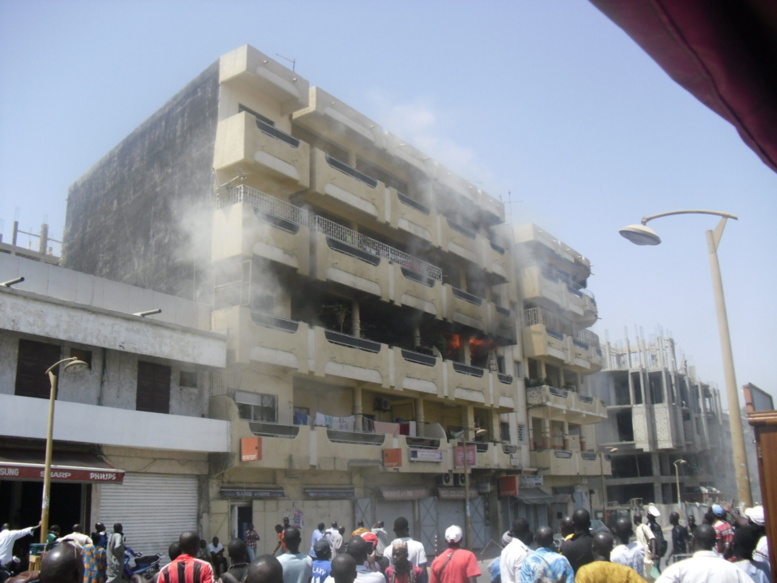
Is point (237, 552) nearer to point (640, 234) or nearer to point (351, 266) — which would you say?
point (640, 234)

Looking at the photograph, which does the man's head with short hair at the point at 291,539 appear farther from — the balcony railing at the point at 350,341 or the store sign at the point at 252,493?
the balcony railing at the point at 350,341

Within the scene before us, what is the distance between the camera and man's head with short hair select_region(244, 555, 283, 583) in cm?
456

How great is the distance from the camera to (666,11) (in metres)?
1.37

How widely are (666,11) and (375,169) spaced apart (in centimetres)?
2892

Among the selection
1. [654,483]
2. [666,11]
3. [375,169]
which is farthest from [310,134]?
[654,483]

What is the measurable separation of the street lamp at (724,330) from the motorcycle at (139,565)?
11.8 m

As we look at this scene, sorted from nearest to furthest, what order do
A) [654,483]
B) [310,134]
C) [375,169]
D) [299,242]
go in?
[299,242] < [310,134] < [375,169] < [654,483]

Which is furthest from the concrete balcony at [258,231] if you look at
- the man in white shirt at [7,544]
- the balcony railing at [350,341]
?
the man in white shirt at [7,544]

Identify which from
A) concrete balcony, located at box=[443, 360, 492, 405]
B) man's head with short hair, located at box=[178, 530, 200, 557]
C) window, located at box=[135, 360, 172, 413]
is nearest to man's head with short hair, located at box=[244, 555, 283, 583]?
man's head with short hair, located at box=[178, 530, 200, 557]

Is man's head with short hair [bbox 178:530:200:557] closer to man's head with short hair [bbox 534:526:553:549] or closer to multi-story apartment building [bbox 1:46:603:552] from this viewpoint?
man's head with short hair [bbox 534:526:553:549]

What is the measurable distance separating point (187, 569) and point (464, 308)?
25.2m

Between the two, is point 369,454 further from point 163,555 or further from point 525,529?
point 525,529

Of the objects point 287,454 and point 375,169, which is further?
point 375,169

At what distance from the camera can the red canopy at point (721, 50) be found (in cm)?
139
